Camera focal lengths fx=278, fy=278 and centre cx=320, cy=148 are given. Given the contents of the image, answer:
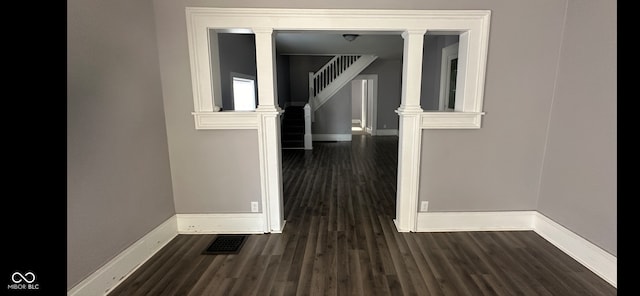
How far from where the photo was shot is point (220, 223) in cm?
295

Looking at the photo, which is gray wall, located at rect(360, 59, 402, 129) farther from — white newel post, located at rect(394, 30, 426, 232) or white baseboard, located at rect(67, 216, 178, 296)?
white baseboard, located at rect(67, 216, 178, 296)

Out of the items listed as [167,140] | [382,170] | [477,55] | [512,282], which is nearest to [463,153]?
[477,55]

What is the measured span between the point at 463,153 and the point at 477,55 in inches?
37.5

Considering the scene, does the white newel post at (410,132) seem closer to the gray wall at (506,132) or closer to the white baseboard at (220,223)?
the gray wall at (506,132)

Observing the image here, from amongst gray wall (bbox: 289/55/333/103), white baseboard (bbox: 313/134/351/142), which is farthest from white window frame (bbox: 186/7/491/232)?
gray wall (bbox: 289/55/333/103)

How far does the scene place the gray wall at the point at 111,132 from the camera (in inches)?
70.6

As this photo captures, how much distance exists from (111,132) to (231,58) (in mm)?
3095

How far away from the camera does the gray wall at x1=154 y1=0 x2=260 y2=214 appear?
8.45ft

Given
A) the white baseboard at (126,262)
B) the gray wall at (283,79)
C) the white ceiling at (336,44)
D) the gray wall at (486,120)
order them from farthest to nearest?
the gray wall at (283,79) < the white ceiling at (336,44) < the gray wall at (486,120) < the white baseboard at (126,262)

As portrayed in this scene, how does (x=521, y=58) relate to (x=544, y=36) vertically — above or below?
below
